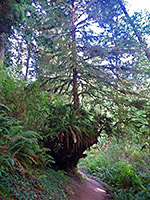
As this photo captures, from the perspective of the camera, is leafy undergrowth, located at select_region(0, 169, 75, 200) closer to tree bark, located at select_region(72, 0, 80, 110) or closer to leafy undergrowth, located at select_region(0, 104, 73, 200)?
leafy undergrowth, located at select_region(0, 104, 73, 200)

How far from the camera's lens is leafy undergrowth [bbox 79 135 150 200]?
667cm

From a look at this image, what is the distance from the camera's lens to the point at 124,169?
329 inches

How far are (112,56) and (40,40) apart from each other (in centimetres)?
276

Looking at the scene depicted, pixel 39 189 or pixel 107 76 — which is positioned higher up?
pixel 107 76

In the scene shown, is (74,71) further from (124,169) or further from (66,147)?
(124,169)

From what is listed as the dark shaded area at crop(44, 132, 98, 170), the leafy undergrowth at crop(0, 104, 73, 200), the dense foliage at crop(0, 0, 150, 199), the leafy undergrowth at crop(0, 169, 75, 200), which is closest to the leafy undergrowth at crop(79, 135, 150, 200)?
the dense foliage at crop(0, 0, 150, 199)

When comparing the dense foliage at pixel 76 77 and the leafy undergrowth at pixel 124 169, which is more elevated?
the dense foliage at pixel 76 77

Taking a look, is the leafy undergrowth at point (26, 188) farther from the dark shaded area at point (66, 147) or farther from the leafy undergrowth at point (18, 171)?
the dark shaded area at point (66, 147)

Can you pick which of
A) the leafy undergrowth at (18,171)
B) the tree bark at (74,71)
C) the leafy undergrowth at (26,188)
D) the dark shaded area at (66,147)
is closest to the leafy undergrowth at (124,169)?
the dark shaded area at (66,147)

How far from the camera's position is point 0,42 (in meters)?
5.38

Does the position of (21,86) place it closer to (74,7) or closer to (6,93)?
(6,93)

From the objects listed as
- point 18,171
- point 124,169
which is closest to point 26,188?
point 18,171

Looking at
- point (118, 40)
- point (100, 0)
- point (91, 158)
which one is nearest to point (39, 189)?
point (118, 40)

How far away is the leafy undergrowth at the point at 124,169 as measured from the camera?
667 cm
